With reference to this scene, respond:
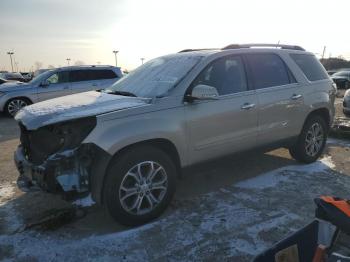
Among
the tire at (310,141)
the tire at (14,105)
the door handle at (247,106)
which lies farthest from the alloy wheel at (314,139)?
the tire at (14,105)

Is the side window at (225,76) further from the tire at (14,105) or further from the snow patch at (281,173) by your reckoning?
the tire at (14,105)

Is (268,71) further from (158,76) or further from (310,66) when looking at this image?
(158,76)

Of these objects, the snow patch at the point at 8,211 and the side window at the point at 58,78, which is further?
the side window at the point at 58,78

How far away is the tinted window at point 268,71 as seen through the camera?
497 centimetres

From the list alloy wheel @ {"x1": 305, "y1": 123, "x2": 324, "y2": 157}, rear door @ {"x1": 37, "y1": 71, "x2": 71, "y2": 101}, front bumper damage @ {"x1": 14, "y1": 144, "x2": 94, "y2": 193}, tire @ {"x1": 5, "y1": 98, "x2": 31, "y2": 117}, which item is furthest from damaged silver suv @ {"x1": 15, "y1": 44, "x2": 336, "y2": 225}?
tire @ {"x1": 5, "y1": 98, "x2": 31, "y2": 117}

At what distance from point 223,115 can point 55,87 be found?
8.90 metres

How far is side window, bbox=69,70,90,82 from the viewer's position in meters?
12.4

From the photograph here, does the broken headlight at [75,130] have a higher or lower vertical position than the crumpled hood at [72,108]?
lower

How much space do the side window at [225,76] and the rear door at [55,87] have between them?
27.8 feet

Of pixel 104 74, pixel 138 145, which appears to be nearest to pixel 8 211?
pixel 138 145

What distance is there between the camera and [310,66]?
587 cm

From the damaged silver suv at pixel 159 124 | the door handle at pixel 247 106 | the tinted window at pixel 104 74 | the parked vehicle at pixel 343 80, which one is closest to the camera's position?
the damaged silver suv at pixel 159 124

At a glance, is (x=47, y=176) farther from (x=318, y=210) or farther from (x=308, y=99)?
(x=308, y=99)

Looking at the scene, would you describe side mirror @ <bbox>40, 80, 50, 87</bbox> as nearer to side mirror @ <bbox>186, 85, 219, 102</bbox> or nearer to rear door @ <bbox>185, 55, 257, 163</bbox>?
rear door @ <bbox>185, 55, 257, 163</bbox>
